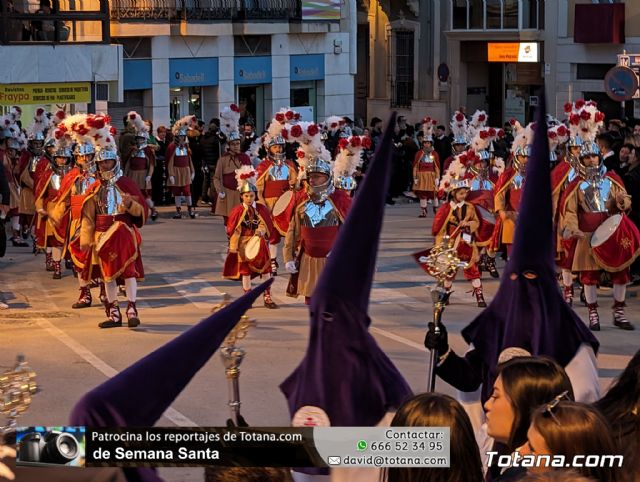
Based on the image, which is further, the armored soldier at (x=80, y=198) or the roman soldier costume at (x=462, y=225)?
the roman soldier costume at (x=462, y=225)

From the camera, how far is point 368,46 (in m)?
49.0

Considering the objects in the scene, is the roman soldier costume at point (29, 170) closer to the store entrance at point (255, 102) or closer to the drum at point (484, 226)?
the drum at point (484, 226)

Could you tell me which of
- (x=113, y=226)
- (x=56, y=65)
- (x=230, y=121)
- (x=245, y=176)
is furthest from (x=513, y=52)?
(x=113, y=226)

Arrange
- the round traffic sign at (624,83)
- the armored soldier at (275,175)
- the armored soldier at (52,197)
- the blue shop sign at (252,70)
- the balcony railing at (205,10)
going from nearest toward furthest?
the armored soldier at (52,197)
the round traffic sign at (624,83)
the armored soldier at (275,175)
the balcony railing at (205,10)
the blue shop sign at (252,70)

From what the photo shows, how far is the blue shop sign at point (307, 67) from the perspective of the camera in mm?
41500

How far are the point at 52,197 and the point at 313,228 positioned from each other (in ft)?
17.0

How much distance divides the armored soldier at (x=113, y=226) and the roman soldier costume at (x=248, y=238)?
1.47 metres

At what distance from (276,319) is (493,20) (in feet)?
104

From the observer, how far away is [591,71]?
1743 inches

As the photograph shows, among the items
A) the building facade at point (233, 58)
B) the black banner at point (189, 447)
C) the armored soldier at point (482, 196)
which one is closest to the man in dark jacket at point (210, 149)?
the building facade at point (233, 58)

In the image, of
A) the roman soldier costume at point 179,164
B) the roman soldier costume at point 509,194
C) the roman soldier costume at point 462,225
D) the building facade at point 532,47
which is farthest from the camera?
the building facade at point 532,47

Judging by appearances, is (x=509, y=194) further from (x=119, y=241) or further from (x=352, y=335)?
(x=352, y=335)

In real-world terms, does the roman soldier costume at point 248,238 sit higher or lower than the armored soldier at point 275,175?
lower

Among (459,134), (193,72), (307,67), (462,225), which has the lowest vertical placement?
(462,225)
